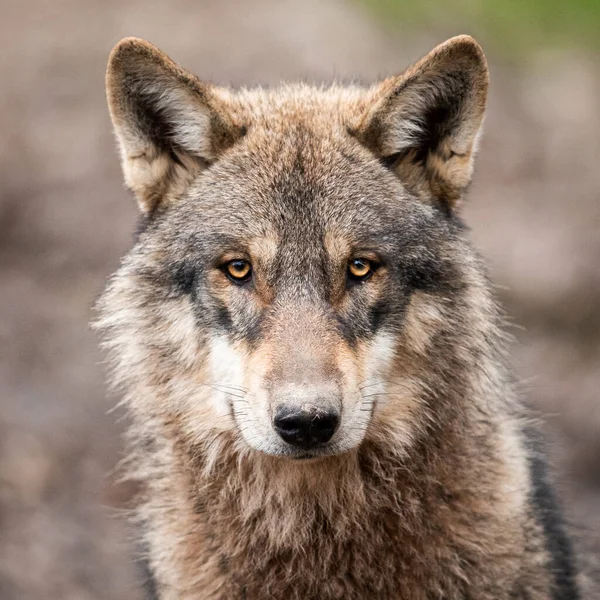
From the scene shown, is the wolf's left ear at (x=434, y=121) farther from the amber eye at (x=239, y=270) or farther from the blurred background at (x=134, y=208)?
the blurred background at (x=134, y=208)

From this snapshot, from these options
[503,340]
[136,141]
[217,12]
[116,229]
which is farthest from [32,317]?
[217,12]

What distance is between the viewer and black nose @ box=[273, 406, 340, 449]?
15.0 ft

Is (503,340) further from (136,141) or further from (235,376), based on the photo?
(136,141)

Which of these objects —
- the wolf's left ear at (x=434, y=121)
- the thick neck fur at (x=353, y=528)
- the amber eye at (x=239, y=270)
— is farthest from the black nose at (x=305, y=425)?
the wolf's left ear at (x=434, y=121)

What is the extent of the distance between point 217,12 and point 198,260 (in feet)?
43.4

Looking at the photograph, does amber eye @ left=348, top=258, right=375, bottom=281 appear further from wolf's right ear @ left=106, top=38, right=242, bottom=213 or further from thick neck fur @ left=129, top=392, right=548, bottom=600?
wolf's right ear @ left=106, top=38, right=242, bottom=213

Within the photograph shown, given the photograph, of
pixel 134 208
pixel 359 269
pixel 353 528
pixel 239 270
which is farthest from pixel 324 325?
pixel 134 208

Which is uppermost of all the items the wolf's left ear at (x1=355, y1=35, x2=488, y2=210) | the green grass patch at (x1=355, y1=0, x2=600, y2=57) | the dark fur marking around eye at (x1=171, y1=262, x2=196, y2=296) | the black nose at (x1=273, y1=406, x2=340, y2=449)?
the green grass patch at (x1=355, y1=0, x2=600, y2=57)

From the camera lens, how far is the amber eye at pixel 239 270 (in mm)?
5156

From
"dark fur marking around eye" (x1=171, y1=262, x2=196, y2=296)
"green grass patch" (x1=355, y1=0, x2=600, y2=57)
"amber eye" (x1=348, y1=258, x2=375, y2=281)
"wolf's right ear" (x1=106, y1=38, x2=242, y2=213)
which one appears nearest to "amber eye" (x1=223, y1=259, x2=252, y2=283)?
"dark fur marking around eye" (x1=171, y1=262, x2=196, y2=296)

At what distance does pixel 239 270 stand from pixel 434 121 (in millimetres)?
1319

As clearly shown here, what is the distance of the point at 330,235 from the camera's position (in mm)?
5086

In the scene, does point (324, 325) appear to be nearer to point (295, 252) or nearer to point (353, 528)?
point (295, 252)

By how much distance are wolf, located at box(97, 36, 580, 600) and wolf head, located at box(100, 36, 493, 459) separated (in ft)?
0.04
